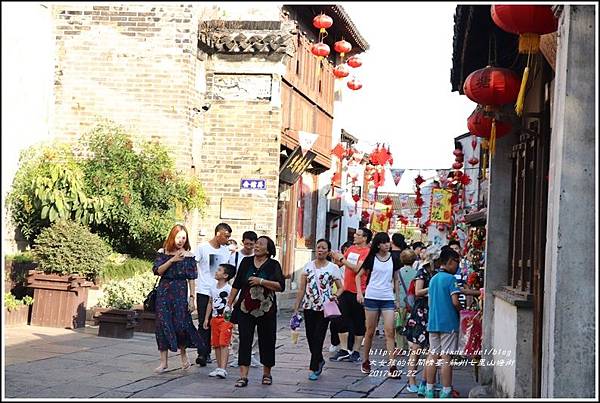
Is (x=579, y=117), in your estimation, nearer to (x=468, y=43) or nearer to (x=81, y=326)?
(x=468, y=43)

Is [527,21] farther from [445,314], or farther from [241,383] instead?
[241,383]

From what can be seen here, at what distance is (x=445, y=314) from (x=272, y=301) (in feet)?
6.29

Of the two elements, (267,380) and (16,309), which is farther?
(16,309)

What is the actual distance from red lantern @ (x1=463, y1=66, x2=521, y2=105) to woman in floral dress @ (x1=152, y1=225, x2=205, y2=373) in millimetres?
3843

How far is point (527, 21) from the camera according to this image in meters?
6.62

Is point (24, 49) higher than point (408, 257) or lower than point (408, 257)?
higher

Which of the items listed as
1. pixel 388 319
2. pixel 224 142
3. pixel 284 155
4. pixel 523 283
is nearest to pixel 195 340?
pixel 388 319

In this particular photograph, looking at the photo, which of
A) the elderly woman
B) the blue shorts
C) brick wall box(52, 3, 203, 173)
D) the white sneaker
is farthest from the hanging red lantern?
brick wall box(52, 3, 203, 173)

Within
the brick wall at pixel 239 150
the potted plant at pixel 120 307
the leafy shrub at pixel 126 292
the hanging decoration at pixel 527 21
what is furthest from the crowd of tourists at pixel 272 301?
the brick wall at pixel 239 150

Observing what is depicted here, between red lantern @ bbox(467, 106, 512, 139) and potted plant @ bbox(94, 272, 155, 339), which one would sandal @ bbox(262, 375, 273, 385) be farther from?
potted plant @ bbox(94, 272, 155, 339)

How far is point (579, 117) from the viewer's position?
18.9ft

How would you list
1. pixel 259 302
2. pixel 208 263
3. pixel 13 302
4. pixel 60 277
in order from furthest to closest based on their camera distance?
1. pixel 60 277
2. pixel 13 302
3. pixel 208 263
4. pixel 259 302

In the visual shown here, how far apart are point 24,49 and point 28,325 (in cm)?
581

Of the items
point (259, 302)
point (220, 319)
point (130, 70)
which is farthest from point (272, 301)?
point (130, 70)
